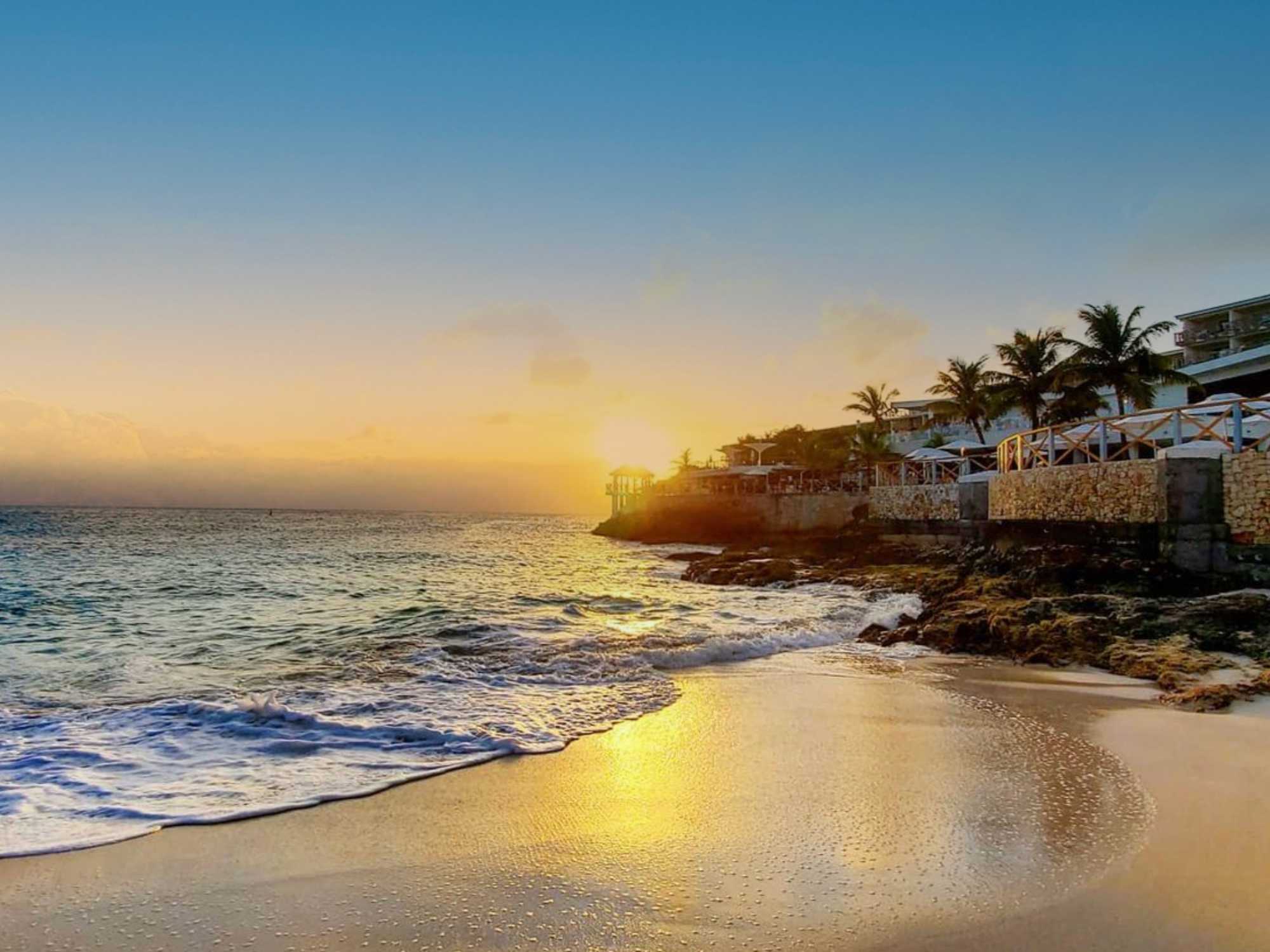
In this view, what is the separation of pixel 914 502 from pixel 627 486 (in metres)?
37.2

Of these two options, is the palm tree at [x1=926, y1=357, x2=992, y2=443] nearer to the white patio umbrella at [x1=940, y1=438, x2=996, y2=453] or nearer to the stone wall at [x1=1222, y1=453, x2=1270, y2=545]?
the white patio umbrella at [x1=940, y1=438, x2=996, y2=453]

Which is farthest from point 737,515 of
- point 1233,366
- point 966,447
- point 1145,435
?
point 1145,435

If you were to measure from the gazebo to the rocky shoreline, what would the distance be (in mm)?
45996

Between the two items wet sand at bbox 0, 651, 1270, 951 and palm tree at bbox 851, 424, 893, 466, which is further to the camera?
palm tree at bbox 851, 424, 893, 466

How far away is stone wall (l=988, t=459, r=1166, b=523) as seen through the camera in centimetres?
1706

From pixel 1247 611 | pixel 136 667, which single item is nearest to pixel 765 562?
pixel 1247 611

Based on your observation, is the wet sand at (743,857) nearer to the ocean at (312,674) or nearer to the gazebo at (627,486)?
the ocean at (312,674)

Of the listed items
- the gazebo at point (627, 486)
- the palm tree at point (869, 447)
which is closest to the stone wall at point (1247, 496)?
the palm tree at point (869, 447)

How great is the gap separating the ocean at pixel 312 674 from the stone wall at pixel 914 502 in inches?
510

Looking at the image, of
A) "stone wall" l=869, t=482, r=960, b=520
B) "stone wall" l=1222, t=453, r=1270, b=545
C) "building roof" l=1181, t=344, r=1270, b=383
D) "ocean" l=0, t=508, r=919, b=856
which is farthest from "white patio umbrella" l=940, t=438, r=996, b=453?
"stone wall" l=1222, t=453, r=1270, b=545

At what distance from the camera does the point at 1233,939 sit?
3.65 m

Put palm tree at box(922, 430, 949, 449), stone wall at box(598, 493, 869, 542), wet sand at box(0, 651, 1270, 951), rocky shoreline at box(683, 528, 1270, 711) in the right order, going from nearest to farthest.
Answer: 1. wet sand at box(0, 651, 1270, 951)
2. rocky shoreline at box(683, 528, 1270, 711)
3. stone wall at box(598, 493, 869, 542)
4. palm tree at box(922, 430, 949, 449)

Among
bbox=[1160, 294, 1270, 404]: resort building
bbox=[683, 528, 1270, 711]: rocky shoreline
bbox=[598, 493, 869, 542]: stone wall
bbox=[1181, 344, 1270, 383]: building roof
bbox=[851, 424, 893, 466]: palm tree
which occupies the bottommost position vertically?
bbox=[683, 528, 1270, 711]: rocky shoreline

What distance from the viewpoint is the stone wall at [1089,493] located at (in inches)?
672
